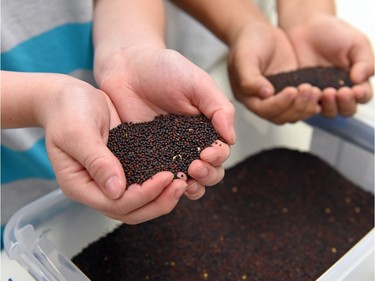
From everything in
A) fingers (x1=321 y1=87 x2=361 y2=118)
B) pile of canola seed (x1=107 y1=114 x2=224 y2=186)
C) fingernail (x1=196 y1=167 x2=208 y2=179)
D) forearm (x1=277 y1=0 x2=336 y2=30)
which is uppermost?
fingernail (x1=196 y1=167 x2=208 y2=179)

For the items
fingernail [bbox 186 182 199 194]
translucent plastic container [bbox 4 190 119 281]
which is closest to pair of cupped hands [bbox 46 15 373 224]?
fingernail [bbox 186 182 199 194]

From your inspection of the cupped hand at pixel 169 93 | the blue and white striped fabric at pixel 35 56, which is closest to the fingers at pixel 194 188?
the cupped hand at pixel 169 93

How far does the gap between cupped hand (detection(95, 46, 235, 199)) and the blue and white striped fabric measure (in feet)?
0.34

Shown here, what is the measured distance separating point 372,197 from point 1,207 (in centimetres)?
69

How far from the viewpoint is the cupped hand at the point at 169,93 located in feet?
1.70

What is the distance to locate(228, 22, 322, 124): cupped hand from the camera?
0.79 metres

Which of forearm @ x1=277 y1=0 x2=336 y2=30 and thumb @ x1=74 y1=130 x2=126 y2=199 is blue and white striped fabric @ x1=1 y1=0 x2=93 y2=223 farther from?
forearm @ x1=277 y1=0 x2=336 y2=30

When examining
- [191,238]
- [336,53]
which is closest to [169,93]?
[191,238]

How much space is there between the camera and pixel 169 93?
1.94ft

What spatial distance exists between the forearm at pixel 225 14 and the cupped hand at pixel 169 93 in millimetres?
343

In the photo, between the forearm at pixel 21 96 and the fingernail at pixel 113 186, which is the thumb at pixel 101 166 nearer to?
the fingernail at pixel 113 186

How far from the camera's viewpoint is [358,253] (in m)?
0.59

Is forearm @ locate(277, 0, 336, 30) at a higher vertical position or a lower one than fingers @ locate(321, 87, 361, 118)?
higher

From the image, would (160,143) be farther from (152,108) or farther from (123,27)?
(123,27)
